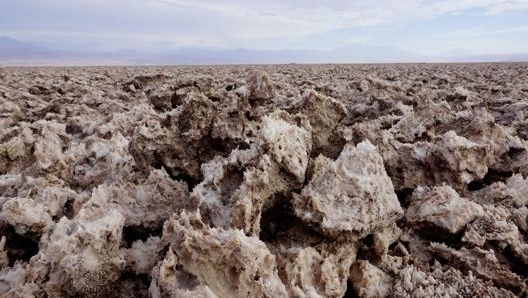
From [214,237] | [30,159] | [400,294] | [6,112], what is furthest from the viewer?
[6,112]

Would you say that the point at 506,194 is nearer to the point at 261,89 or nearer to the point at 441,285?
the point at 441,285

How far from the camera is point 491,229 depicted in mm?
3543

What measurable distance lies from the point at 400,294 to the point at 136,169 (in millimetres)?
2267

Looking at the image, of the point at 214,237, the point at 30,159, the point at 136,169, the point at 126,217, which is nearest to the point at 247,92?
the point at 136,169

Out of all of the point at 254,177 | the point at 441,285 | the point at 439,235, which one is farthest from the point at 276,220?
the point at 439,235

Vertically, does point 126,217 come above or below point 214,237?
below

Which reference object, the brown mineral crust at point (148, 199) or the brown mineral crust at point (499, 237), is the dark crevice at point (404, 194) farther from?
the brown mineral crust at point (148, 199)

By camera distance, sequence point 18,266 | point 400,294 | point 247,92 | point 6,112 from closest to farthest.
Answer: point 400,294
point 18,266
point 247,92
point 6,112

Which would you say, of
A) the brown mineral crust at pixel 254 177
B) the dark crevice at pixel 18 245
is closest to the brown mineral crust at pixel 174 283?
the brown mineral crust at pixel 254 177

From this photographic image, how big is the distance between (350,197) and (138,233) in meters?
1.32

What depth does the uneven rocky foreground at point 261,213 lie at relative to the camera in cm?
274

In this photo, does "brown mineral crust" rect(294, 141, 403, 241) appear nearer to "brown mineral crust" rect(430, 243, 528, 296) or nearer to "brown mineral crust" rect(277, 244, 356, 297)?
"brown mineral crust" rect(277, 244, 356, 297)

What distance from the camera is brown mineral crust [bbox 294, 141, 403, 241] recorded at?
10.1 ft

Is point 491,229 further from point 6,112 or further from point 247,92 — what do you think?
point 6,112
